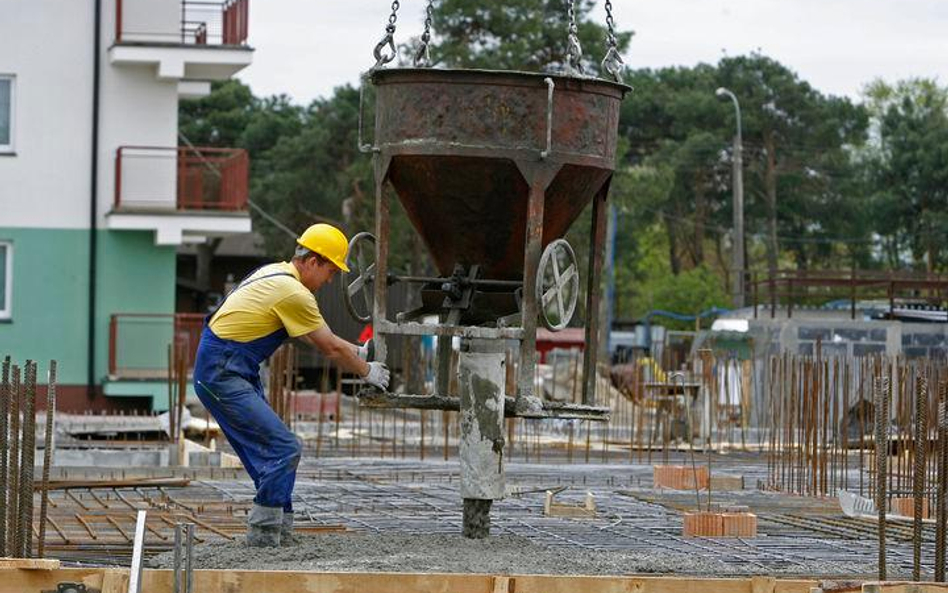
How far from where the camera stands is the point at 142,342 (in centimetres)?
2716

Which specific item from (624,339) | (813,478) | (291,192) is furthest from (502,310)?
(624,339)

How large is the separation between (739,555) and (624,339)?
46.7 m

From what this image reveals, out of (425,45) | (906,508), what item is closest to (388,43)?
(425,45)

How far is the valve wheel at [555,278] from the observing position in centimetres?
1002

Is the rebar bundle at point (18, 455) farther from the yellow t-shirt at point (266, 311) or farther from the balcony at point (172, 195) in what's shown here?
the balcony at point (172, 195)

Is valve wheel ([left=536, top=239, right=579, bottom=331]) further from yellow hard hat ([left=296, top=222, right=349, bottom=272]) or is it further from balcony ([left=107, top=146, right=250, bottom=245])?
balcony ([left=107, top=146, right=250, bottom=245])

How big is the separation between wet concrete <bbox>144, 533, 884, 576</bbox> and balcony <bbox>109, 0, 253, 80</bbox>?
683 inches

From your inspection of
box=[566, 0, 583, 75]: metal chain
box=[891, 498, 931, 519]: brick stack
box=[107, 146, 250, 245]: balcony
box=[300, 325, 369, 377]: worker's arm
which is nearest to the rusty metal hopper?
box=[566, 0, 583, 75]: metal chain

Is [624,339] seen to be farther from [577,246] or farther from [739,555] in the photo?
[739,555]

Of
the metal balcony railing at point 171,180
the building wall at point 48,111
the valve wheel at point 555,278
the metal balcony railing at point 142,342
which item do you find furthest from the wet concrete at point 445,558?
the building wall at point 48,111

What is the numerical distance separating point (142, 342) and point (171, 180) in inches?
93.9

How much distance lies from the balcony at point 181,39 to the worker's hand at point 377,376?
17498 mm

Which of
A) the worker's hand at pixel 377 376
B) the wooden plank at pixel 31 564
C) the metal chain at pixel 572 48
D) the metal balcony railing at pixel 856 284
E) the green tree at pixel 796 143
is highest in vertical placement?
the green tree at pixel 796 143

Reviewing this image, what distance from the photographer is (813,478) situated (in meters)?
15.4
